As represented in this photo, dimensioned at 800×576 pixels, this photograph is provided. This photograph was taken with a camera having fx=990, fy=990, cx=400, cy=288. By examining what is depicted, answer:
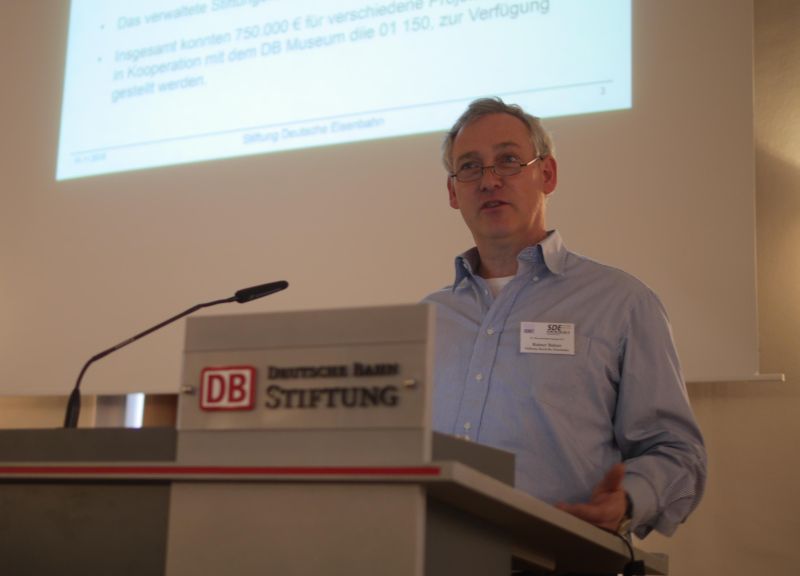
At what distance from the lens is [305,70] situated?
11.8ft

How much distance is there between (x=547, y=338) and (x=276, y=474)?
1.05 m

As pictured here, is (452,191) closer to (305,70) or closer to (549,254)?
(549,254)

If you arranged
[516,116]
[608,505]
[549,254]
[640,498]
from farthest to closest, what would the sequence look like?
[516,116]
[549,254]
[640,498]
[608,505]

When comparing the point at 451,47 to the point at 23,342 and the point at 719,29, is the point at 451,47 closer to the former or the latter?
the point at 719,29

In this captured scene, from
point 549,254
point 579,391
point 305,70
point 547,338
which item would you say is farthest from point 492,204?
point 305,70

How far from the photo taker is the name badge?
205cm

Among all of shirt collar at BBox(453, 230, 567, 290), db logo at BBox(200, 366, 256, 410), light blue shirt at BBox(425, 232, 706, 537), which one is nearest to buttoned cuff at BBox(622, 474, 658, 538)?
light blue shirt at BBox(425, 232, 706, 537)

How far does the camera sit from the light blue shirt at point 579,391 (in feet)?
6.22

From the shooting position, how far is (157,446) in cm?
122

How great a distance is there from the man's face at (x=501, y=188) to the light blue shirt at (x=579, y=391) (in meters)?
0.09

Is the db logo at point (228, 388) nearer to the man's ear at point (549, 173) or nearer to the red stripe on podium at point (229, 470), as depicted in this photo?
the red stripe on podium at point (229, 470)

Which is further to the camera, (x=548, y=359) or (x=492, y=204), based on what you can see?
(x=492, y=204)

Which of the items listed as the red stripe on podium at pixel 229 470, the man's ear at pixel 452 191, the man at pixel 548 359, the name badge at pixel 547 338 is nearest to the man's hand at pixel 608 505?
the man at pixel 548 359

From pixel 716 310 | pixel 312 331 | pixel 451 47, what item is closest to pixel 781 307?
pixel 716 310
